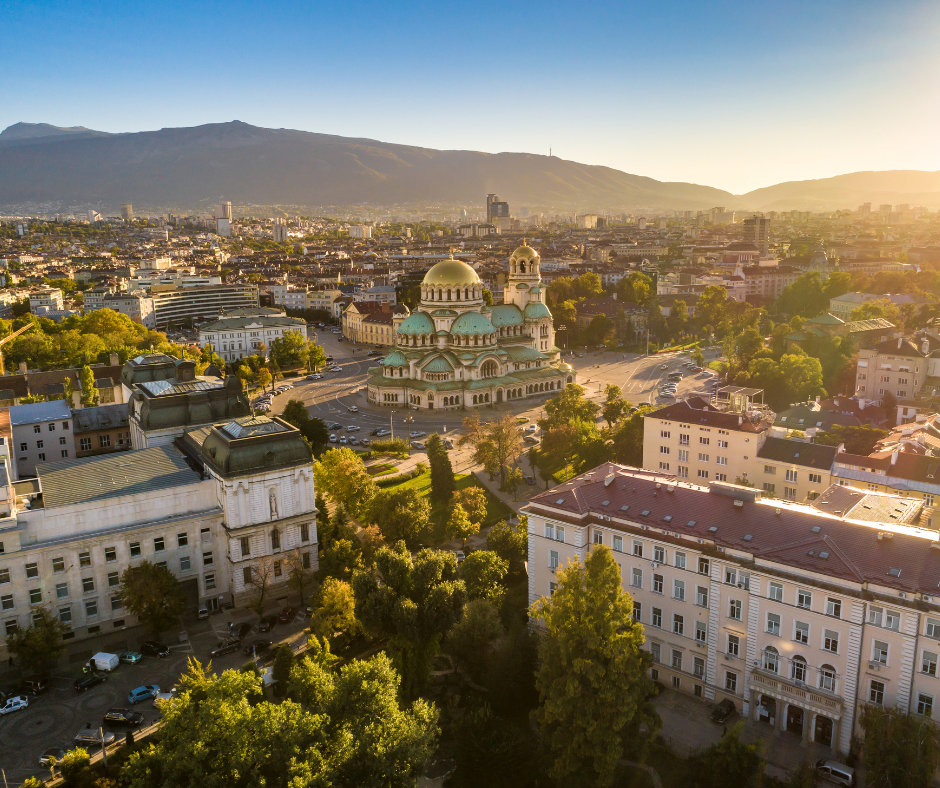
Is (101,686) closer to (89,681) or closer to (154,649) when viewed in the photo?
(89,681)

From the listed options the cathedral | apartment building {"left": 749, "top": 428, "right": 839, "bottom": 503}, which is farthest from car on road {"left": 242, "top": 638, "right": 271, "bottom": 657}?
the cathedral

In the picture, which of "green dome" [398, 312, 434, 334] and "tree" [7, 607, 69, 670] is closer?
"tree" [7, 607, 69, 670]

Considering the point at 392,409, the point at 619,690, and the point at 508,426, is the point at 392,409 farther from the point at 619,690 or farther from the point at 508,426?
the point at 619,690

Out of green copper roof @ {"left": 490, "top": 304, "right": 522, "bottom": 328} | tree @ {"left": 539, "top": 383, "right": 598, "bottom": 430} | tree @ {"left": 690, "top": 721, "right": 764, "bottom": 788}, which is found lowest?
tree @ {"left": 690, "top": 721, "right": 764, "bottom": 788}

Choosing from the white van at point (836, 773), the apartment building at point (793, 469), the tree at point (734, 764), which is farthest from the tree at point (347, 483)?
the white van at point (836, 773)

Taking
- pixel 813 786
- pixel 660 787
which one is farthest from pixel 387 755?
pixel 813 786

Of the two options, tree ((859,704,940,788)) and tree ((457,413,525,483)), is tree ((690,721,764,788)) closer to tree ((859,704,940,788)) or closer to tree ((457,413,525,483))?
tree ((859,704,940,788))

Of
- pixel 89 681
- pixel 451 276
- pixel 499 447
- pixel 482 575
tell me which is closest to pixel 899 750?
pixel 482 575
